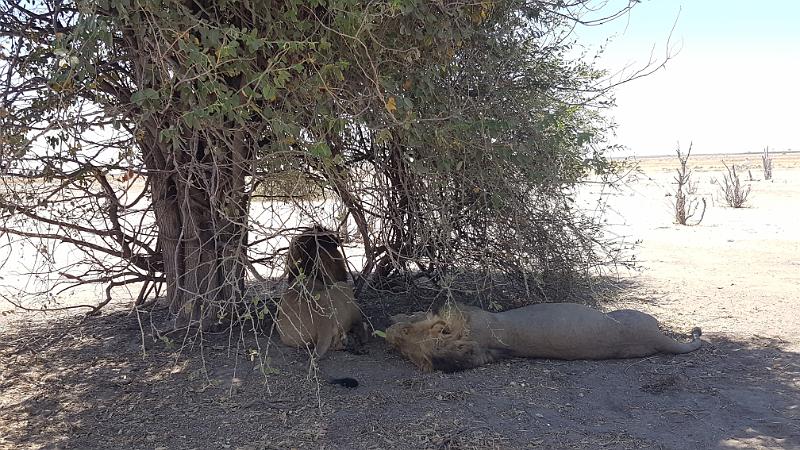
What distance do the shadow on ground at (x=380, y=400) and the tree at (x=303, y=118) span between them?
0.72 metres

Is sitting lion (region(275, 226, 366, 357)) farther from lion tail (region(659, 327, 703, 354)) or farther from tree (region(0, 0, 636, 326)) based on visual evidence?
lion tail (region(659, 327, 703, 354))

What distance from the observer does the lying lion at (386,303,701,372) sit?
6.17 meters

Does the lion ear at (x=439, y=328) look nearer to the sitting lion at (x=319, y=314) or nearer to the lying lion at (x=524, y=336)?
the lying lion at (x=524, y=336)

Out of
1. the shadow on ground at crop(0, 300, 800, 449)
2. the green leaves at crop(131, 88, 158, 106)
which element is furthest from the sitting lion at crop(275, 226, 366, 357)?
the green leaves at crop(131, 88, 158, 106)

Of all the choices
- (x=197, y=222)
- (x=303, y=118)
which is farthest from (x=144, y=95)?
(x=197, y=222)

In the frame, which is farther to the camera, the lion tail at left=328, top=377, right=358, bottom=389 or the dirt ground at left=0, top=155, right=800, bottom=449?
the lion tail at left=328, top=377, right=358, bottom=389

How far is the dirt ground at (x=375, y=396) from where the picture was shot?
500cm

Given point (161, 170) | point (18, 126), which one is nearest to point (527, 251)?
point (161, 170)

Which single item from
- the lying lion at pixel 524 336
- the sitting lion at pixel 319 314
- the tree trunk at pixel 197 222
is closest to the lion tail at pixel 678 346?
the lying lion at pixel 524 336

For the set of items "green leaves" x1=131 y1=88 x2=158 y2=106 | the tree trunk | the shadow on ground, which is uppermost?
"green leaves" x1=131 y1=88 x2=158 y2=106

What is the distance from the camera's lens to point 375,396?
221 inches

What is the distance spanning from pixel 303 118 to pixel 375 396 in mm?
2229

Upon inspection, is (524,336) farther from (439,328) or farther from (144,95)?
(144,95)

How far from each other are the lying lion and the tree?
23.8 inches
